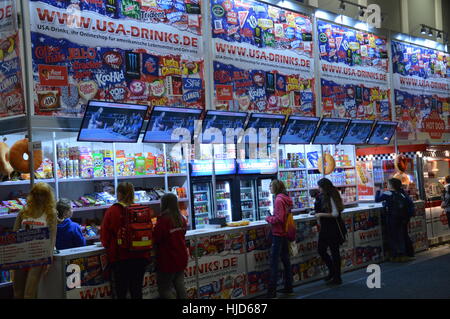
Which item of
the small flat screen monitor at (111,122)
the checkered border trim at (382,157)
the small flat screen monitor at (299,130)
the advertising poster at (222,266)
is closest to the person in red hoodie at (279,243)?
the advertising poster at (222,266)

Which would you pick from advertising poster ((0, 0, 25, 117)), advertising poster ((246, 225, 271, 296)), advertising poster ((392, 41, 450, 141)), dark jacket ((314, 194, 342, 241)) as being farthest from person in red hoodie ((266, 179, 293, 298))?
advertising poster ((392, 41, 450, 141))

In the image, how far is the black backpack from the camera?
9969mm

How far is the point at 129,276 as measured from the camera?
5695 mm

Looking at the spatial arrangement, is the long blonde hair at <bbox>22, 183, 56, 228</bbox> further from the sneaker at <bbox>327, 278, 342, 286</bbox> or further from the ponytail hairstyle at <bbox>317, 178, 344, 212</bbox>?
the sneaker at <bbox>327, 278, 342, 286</bbox>

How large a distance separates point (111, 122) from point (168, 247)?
181 centimetres

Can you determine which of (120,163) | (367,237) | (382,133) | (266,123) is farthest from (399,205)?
(120,163)

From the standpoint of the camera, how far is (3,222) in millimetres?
7715

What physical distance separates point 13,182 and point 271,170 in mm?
5284

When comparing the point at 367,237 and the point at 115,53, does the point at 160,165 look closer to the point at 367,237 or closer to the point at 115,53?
the point at 115,53

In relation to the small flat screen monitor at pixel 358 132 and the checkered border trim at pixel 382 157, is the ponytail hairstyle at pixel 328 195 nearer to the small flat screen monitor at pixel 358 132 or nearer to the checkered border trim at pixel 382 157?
the small flat screen monitor at pixel 358 132

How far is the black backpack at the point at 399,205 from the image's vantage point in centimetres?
997

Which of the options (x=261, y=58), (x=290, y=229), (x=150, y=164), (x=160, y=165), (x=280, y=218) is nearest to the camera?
(x=280, y=218)
